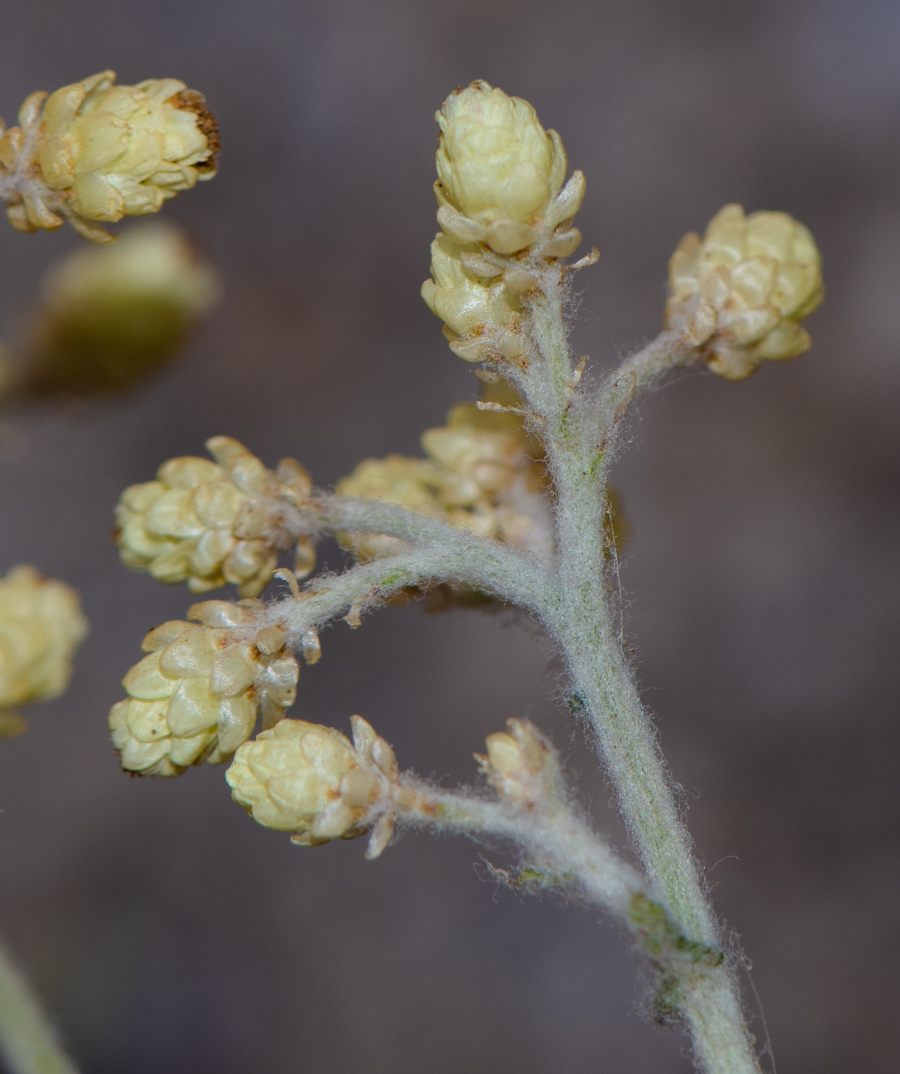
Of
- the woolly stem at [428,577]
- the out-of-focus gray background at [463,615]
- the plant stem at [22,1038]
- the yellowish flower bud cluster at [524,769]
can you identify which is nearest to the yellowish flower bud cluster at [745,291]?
the woolly stem at [428,577]

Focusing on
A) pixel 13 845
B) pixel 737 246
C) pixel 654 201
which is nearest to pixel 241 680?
pixel 737 246

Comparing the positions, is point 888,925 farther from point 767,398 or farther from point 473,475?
point 473,475

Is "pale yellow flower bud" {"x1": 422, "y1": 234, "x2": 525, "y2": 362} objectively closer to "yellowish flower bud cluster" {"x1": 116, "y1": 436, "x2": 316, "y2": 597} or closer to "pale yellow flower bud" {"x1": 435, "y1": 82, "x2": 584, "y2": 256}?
"pale yellow flower bud" {"x1": 435, "y1": 82, "x2": 584, "y2": 256}

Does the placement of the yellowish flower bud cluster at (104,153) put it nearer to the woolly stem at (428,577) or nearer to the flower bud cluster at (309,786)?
the woolly stem at (428,577)

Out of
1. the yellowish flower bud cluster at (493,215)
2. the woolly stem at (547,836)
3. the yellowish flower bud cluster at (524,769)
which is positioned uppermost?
the yellowish flower bud cluster at (493,215)

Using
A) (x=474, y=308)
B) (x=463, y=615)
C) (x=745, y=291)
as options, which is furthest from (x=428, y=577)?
(x=463, y=615)
